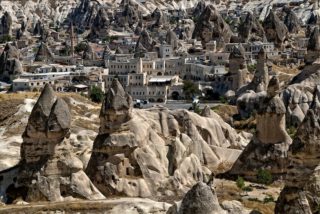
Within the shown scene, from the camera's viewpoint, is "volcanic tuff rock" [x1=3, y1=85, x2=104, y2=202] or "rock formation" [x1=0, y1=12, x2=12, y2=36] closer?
"volcanic tuff rock" [x1=3, y1=85, x2=104, y2=202]

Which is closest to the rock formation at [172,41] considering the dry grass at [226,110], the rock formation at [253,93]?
the rock formation at [253,93]

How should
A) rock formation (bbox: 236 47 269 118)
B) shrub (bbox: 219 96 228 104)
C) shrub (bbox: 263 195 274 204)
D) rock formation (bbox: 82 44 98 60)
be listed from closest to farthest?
shrub (bbox: 263 195 274 204), rock formation (bbox: 236 47 269 118), shrub (bbox: 219 96 228 104), rock formation (bbox: 82 44 98 60)

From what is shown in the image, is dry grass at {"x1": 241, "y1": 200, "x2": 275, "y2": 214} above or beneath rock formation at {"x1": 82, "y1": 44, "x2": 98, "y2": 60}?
above

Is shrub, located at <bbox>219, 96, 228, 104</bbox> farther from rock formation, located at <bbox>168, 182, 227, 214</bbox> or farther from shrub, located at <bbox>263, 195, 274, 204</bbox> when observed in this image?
rock formation, located at <bbox>168, 182, 227, 214</bbox>

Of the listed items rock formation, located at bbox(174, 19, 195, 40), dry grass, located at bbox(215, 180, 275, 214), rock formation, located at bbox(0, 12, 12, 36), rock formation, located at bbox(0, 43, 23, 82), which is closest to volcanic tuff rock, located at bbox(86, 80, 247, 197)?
dry grass, located at bbox(215, 180, 275, 214)

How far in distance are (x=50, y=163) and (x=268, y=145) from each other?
52.9ft

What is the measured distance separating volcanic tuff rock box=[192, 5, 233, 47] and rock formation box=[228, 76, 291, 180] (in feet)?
268

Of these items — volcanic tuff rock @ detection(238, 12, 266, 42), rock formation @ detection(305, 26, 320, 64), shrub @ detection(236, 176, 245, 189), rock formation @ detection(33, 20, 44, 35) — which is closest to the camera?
shrub @ detection(236, 176, 245, 189)

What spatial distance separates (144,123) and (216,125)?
12.5 meters

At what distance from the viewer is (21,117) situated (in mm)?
53969

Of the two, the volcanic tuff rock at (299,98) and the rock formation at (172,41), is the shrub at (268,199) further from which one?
the rock formation at (172,41)

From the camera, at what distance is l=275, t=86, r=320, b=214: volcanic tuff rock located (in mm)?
27484

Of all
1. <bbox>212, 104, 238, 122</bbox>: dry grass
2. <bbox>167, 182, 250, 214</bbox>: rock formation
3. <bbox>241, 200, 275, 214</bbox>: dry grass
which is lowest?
<bbox>212, 104, 238, 122</bbox>: dry grass

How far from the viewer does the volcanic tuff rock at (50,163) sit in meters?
33.0
